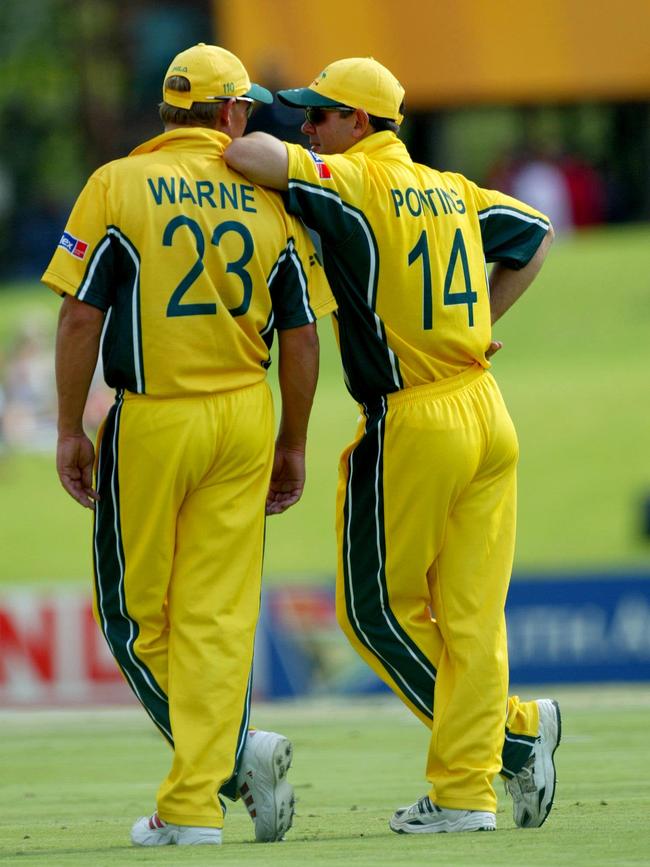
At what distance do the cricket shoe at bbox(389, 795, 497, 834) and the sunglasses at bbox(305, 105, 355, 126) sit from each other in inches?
72.9

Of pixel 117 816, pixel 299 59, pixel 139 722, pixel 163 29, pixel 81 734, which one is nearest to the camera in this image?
pixel 117 816

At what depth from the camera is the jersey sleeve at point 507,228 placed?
4867mm

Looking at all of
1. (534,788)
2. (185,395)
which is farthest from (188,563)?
(534,788)

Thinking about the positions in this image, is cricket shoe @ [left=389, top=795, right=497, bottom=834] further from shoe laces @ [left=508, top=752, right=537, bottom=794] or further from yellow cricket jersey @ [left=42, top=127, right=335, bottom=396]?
yellow cricket jersey @ [left=42, top=127, right=335, bottom=396]

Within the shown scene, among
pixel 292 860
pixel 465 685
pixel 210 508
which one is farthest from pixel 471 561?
pixel 292 860

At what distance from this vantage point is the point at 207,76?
4.54 metres

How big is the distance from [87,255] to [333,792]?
223 centimetres

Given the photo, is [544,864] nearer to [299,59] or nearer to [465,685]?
[465,685]

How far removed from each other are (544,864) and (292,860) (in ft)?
1.91

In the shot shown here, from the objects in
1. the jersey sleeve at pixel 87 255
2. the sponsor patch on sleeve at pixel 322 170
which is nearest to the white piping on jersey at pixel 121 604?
the jersey sleeve at pixel 87 255

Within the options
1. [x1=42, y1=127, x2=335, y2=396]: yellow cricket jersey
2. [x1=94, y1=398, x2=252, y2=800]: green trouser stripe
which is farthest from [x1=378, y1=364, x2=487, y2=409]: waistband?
[x1=94, y1=398, x2=252, y2=800]: green trouser stripe

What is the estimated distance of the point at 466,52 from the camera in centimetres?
2175

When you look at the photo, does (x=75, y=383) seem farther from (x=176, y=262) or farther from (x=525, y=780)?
(x=525, y=780)

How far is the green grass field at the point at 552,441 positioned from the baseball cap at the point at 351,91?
8.69 m
